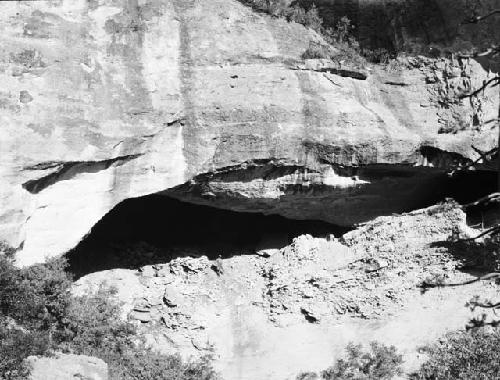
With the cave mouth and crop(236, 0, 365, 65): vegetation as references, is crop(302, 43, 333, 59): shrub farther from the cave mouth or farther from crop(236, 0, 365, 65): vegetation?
the cave mouth

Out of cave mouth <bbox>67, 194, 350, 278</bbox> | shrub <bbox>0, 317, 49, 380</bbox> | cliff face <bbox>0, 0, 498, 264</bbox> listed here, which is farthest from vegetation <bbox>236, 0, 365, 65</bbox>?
shrub <bbox>0, 317, 49, 380</bbox>

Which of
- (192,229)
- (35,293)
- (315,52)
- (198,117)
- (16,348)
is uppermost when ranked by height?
(315,52)

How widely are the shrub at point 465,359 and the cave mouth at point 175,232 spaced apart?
4.47 meters

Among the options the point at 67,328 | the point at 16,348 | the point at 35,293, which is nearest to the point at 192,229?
the point at 67,328

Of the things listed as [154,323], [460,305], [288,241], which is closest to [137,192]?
[154,323]

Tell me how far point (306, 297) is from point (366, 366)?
240cm

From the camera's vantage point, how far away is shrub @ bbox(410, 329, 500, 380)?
1185 centimetres

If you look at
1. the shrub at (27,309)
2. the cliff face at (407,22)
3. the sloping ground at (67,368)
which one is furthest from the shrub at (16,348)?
the cliff face at (407,22)

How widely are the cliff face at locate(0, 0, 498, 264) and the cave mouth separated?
1157 millimetres

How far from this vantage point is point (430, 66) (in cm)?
1572

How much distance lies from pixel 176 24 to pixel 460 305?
732 centimetres

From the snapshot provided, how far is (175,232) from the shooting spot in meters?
16.7

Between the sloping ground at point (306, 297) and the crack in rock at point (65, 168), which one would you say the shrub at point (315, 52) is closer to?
the sloping ground at point (306, 297)

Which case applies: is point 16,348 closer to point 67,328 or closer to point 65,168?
point 67,328
